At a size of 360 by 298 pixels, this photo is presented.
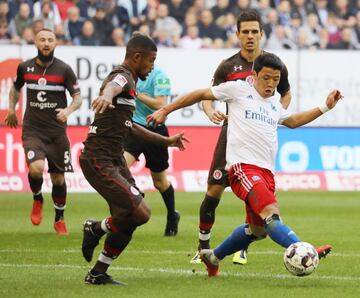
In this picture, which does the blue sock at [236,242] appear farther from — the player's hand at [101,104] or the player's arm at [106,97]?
the player's hand at [101,104]

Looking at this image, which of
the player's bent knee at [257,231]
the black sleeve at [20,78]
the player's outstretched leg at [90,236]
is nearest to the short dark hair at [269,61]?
the player's bent knee at [257,231]

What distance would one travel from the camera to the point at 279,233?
30.9ft

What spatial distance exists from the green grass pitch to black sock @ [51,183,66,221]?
259mm

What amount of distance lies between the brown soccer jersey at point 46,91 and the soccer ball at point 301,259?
20.1 ft

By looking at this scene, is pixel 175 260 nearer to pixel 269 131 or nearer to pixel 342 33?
pixel 269 131

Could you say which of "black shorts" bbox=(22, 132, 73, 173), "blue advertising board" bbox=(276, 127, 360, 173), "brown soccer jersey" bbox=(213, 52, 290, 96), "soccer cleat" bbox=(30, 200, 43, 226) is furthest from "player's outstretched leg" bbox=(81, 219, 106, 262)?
"blue advertising board" bbox=(276, 127, 360, 173)

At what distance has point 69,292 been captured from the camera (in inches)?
360

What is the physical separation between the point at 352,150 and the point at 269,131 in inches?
543

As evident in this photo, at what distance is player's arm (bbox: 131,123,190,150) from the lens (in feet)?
33.1

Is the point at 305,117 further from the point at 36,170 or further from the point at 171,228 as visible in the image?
the point at 36,170

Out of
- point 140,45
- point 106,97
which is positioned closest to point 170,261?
point 140,45

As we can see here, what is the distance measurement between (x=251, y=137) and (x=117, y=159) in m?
1.20

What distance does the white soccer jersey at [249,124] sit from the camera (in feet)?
32.7

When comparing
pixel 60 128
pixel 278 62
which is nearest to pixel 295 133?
pixel 60 128
